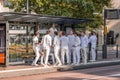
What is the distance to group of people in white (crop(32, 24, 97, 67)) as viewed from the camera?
24491 mm

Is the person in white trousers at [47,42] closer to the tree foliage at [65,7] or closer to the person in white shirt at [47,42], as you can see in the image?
the person in white shirt at [47,42]

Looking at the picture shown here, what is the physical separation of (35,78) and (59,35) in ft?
19.7

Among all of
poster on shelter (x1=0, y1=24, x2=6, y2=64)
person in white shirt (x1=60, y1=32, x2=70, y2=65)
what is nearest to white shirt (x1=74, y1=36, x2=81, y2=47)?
person in white shirt (x1=60, y1=32, x2=70, y2=65)

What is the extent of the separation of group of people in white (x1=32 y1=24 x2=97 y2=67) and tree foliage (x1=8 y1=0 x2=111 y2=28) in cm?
903

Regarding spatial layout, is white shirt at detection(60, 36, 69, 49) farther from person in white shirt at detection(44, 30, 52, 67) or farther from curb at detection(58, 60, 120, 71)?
curb at detection(58, 60, 120, 71)

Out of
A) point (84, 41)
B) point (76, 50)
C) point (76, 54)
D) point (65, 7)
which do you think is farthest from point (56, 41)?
point (65, 7)

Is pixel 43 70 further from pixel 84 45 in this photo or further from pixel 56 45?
pixel 84 45

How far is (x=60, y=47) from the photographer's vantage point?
2556 cm

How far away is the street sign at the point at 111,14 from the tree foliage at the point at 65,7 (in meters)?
4.74

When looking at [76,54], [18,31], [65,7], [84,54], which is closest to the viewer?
[18,31]

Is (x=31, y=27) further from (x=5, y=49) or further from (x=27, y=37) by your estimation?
(x=5, y=49)

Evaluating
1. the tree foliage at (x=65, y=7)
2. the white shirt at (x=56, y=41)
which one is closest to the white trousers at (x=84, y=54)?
the white shirt at (x=56, y=41)

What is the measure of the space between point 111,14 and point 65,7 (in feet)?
20.1

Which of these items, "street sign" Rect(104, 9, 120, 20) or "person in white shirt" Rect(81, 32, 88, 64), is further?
"street sign" Rect(104, 9, 120, 20)
